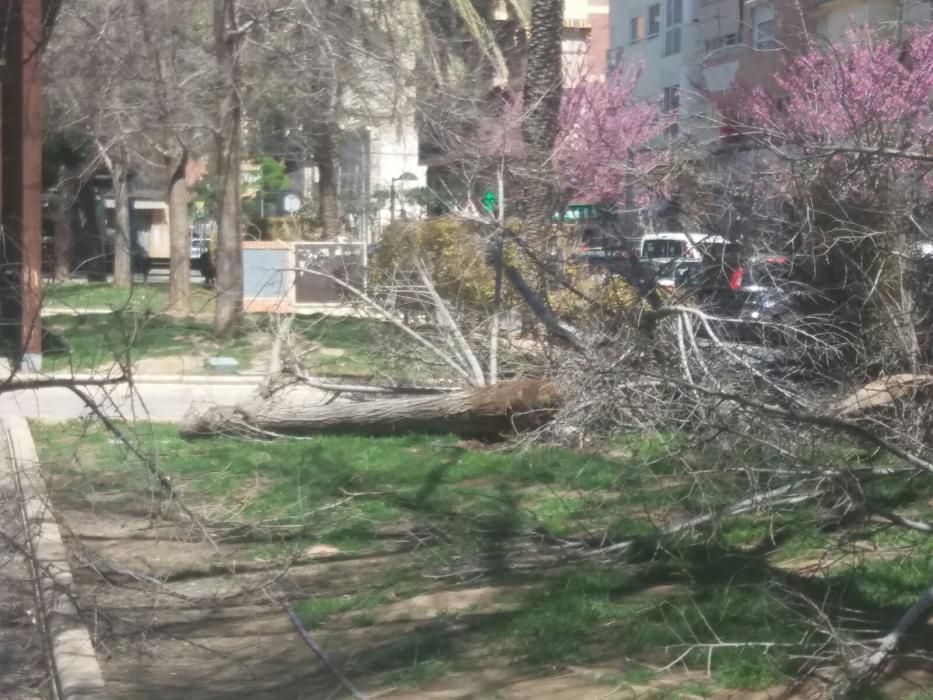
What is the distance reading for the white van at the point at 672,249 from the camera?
1043 cm

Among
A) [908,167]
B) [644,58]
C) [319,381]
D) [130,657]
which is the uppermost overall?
[644,58]

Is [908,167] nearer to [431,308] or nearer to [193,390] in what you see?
[431,308]

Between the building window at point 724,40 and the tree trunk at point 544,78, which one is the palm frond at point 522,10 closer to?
the building window at point 724,40


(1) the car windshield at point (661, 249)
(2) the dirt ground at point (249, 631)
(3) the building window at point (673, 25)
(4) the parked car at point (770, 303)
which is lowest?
(2) the dirt ground at point (249, 631)

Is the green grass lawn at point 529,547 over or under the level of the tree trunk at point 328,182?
under

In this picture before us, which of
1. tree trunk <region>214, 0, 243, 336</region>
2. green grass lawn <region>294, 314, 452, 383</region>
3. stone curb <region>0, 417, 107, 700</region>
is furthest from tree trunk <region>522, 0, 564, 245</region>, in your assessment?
stone curb <region>0, 417, 107, 700</region>

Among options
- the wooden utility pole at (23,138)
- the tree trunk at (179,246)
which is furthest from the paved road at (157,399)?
the tree trunk at (179,246)

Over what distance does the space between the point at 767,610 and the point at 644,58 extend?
125 feet

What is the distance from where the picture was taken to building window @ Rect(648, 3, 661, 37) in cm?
4297

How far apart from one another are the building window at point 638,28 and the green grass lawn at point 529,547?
35691 millimetres

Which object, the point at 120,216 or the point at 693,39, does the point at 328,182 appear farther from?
the point at 693,39

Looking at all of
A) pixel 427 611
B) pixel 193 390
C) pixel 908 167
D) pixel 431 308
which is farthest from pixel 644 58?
pixel 427 611

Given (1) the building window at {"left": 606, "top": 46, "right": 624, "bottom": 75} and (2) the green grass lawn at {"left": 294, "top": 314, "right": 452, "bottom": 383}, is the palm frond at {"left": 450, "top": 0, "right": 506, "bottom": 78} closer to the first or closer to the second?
A: (2) the green grass lawn at {"left": 294, "top": 314, "right": 452, "bottom": 383}

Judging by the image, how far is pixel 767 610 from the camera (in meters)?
6.10
